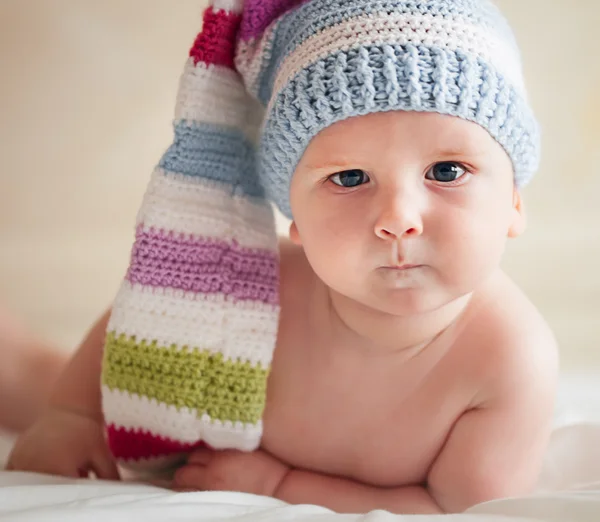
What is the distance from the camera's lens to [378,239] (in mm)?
689

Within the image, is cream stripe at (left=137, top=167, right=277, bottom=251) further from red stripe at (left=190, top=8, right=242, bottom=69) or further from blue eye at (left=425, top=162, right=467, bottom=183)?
blue eye at (left=425, top=162, right=467, bottom=183)

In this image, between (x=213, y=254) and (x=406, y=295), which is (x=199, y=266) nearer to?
(x=213, y=254)

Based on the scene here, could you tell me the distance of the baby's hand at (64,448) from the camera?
0.88 m

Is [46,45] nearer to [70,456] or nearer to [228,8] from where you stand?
[228,8]

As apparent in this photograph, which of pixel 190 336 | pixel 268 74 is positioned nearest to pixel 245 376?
pixel 190 336

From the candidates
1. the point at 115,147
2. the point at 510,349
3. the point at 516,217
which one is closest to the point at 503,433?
the point at 510,349

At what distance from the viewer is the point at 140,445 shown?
86cm

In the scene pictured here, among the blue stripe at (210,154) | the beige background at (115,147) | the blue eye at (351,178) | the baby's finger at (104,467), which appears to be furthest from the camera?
the beige background at (115,147)

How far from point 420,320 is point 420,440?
13cm

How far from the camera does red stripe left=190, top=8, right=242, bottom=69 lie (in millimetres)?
781

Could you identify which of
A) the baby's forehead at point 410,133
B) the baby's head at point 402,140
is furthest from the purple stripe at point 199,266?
the baby's forehead at point 410,133

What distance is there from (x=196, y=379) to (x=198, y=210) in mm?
186

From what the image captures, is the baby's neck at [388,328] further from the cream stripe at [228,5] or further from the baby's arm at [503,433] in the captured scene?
the cream stripe at [228,5]

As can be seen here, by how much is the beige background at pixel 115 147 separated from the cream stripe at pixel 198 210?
485 millimetres
